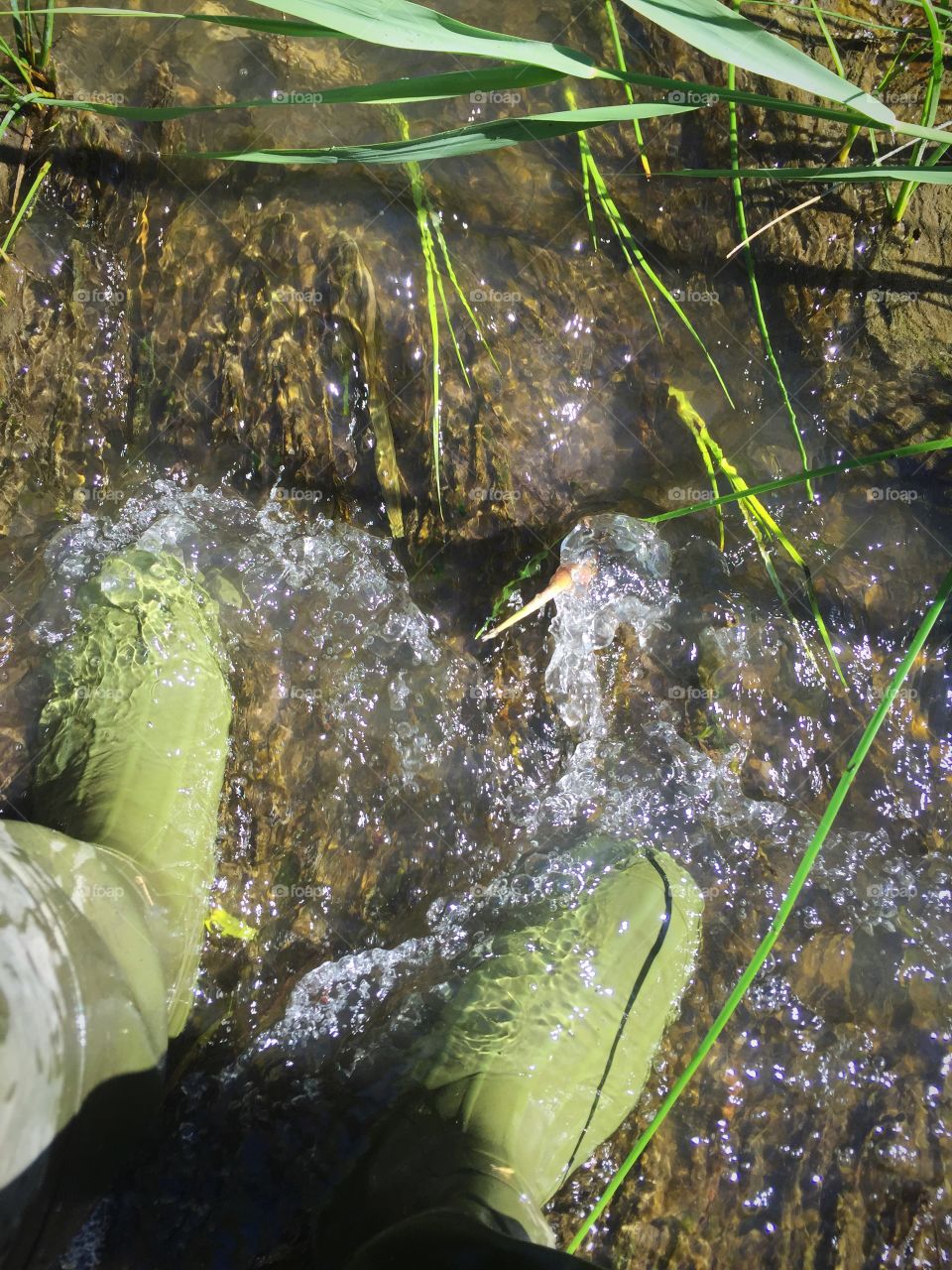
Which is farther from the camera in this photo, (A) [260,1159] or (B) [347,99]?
(A) [260,1159]

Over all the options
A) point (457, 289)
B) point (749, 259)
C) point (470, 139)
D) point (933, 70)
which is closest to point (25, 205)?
point (457, 289)

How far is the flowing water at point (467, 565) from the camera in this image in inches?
70.2

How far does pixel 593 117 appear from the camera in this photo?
1.06 m

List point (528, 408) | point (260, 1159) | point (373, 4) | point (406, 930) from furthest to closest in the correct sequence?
point (528, 408), point (406, 930), point (260, 1159), point (373, 4)

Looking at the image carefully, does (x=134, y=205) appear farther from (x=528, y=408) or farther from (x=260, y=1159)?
(x=260, y=1159)

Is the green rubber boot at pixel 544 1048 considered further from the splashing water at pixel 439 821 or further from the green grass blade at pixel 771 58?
the green grass blade at pixel 771 58

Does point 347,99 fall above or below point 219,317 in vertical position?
above

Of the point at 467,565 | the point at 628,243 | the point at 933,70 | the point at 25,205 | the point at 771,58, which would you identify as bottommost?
the point at 467,565

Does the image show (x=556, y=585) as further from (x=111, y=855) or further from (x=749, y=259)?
(x=111, y=855)

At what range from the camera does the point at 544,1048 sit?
5.56 feet

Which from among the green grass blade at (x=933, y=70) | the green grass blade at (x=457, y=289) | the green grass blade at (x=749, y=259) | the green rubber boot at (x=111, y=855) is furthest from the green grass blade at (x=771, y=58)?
the green rubber boot at (x=111, y=855)

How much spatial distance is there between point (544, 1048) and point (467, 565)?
975 millimetres

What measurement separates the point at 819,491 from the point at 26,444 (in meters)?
1.71

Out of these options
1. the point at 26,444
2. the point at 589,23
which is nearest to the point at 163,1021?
the point at 26,444
